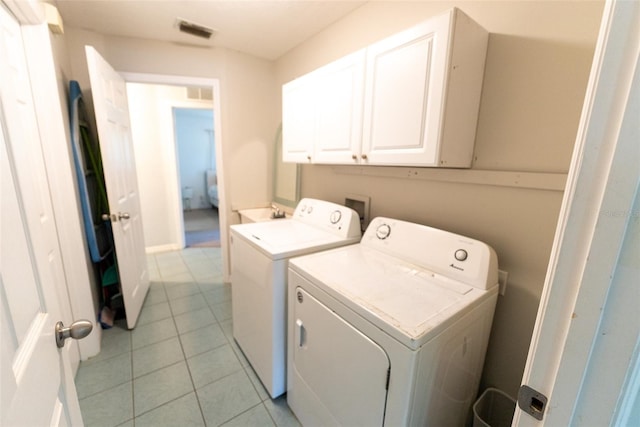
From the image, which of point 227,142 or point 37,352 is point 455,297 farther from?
point 227,142

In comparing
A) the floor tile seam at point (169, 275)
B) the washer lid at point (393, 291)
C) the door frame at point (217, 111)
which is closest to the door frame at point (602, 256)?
the washer lid at point (393, 291)

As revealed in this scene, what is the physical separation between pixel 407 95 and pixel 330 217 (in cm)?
89

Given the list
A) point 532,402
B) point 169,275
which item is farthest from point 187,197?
point 532,402

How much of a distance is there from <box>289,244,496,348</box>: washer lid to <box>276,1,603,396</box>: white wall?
26 centimetres

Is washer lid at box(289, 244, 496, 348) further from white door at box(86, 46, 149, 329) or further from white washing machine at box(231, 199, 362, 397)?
white door at box(86, 46, 149, 329)

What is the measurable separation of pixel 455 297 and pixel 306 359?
2.39 ft

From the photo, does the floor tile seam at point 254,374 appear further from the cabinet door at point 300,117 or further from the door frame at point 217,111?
the cabinet door at point 300,117

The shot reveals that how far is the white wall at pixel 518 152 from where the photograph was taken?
99 centimetres

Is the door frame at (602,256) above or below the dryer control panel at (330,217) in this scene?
above

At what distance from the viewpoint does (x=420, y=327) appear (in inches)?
32.8

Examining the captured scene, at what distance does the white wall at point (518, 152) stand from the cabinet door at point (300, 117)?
2.17 feet

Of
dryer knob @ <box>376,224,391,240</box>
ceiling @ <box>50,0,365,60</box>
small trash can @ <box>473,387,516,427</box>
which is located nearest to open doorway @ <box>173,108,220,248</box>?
ceiling @ <box>50,0,365,60</box>

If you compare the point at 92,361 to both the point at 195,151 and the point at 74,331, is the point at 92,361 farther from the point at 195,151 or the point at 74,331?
the point at 195,151

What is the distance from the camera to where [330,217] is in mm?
1809
